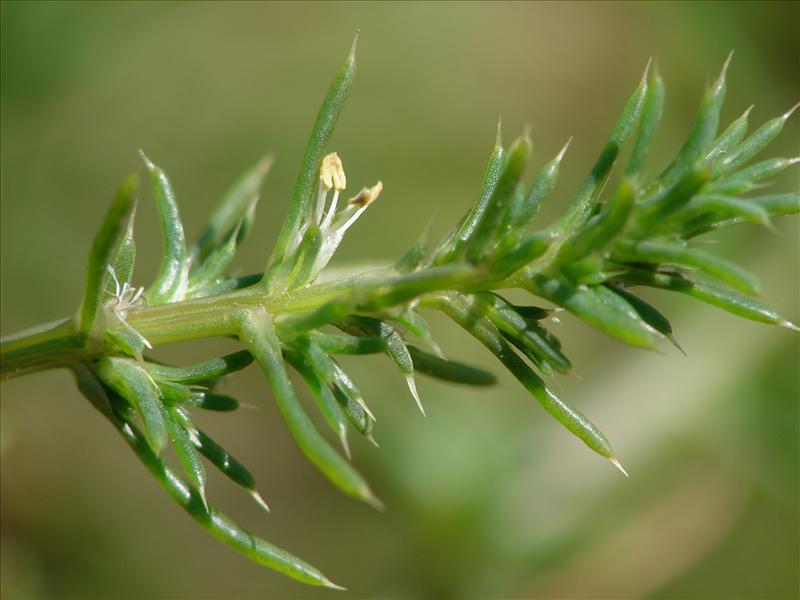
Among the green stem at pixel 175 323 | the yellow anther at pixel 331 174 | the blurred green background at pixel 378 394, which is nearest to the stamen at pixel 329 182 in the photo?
the yellow anther at pixel 331 174

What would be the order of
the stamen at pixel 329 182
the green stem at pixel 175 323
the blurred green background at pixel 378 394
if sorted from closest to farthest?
1. the green stem at pixel 175 323
2. the stamen at pixel 329 182
3. the blurred green background at pixel 378 394

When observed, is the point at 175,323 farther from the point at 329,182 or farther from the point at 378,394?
the point at 378,394

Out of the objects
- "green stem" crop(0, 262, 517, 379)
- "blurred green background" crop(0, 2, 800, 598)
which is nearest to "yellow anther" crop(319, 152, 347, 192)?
"green stem" crop(0, 262, 517, 379)

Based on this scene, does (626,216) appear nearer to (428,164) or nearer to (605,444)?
(605,444)

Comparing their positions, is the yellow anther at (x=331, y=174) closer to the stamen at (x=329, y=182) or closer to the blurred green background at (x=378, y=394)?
the stamen at (x=329, y=182)

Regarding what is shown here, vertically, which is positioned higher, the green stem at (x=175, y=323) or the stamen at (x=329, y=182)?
the stamen at (x=329, y=182)

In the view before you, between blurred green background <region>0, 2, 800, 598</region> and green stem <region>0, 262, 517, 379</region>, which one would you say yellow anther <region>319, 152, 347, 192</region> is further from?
blurred green background <region>0, 2, 800, 598</region>

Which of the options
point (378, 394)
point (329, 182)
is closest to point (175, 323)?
point (329, 182)

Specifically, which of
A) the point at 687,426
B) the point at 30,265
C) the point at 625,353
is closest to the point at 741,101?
the point at 625,353

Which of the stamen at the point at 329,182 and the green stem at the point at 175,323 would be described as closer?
the green stem at the point at 175,323
